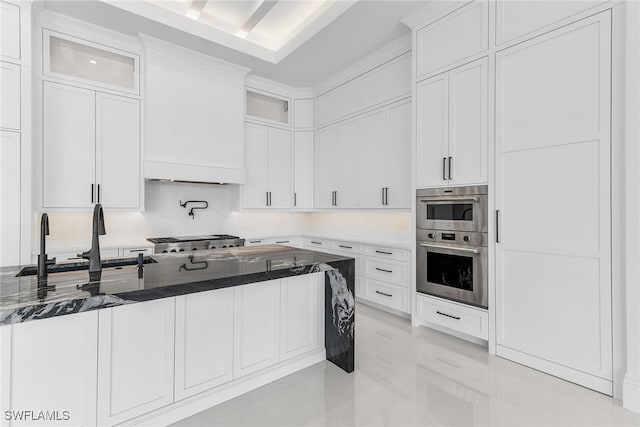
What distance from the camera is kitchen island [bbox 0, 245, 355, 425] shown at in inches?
52.2

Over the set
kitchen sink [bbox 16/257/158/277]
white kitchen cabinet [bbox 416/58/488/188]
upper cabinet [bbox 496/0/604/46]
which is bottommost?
kitchen sink [bbox 16/257/158/277]

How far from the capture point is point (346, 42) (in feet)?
12.1

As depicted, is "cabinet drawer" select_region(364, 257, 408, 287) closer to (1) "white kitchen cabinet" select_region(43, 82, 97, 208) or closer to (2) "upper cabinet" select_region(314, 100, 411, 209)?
(2) "upper cabinet" select_region(314, 100, 411, 209)

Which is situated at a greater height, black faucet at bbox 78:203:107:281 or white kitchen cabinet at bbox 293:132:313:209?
white kitchen cabinet at bbox 293:132:313:209

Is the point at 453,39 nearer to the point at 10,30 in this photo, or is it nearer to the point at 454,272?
the point at 454,272

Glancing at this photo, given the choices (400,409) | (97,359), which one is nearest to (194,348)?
(97,359)

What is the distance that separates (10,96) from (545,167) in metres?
4.61

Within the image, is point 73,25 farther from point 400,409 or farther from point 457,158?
point 400,409

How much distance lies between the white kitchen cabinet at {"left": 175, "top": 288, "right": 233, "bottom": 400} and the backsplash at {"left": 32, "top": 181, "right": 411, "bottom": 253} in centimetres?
239

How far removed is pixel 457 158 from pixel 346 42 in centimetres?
196

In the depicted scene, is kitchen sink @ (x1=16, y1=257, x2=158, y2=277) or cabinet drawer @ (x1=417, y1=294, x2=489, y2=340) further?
cabinet drawer @ (x1=417, y1=294, x2=489, y2=340)

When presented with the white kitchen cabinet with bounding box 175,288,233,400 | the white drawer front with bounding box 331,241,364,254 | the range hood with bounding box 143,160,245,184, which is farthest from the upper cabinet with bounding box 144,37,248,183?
the white kitchen cabinet with bounding box 175,288,233,400

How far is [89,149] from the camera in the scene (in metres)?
3.37

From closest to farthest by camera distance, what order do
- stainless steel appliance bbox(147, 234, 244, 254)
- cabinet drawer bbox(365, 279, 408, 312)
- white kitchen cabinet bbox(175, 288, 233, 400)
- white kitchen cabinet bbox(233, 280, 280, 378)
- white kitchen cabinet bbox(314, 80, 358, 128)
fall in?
white kitchen cabinet bbox(175, 288, 233, 400)
white kitchen cabinet bbox(233, 280, 280, 378)
cabinet drawer bbox(365, 279, 408, 312)
stainless steel appliance bbox(147, 234, 244, 254)
white kitchen cabinet bbox(314, 80, 358, 128)
